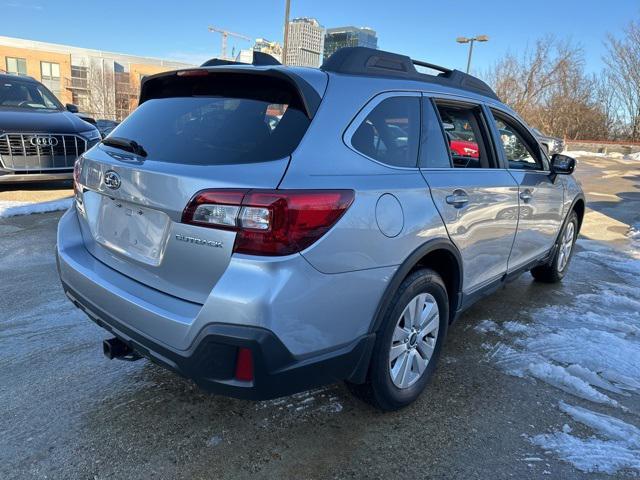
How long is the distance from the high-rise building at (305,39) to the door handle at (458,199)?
2175cm

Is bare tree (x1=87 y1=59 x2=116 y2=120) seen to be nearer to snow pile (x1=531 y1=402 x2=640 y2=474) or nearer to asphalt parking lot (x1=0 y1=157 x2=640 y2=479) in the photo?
asphalt parking lot (x1=0 y1=157 x2=640 y2=479)

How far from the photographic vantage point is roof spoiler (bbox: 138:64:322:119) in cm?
214

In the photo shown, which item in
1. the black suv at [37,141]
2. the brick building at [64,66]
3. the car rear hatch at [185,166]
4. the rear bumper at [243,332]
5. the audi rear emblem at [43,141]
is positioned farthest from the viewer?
the brick building at [64,66]

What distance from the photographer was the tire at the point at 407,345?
7.74ft

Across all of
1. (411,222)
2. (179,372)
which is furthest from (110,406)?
(411,222)

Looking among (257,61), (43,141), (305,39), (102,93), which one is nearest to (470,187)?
(257,61)

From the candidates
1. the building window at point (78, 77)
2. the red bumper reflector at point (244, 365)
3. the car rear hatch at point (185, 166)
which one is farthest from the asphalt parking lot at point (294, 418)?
the building window at point (78, 77)

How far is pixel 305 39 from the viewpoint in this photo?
87.4 feet

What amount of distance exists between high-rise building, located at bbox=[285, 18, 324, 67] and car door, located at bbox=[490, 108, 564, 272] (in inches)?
806

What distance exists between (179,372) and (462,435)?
1.49 meters

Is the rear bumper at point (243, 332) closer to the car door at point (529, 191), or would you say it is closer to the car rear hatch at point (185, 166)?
the car rear hatch at point (185, 166)

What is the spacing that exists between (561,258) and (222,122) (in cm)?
404

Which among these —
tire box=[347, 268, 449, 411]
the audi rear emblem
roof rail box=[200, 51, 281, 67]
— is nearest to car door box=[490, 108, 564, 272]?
tire box=[347, 268, 449, 411]

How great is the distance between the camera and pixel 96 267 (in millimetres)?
2422
